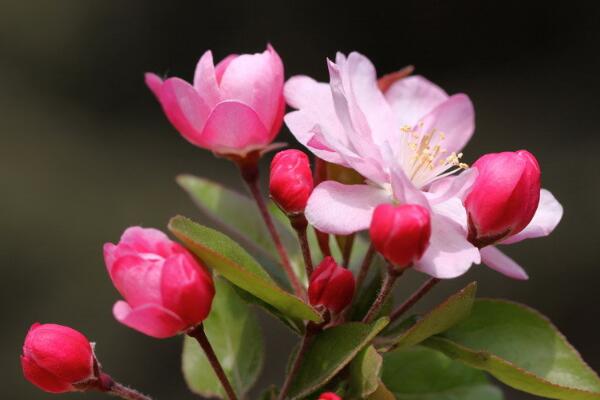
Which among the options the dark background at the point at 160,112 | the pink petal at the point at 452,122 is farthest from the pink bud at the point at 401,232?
the dark background at the point at 160,112

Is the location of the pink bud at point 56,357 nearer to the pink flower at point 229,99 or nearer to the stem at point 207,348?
the stem at point 207,348

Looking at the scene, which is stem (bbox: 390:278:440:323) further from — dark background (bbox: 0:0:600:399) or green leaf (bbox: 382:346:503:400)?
dark background (bbox: 0:0:600:399)

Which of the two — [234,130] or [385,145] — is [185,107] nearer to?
[234,130]

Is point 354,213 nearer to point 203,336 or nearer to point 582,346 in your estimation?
point 203,336

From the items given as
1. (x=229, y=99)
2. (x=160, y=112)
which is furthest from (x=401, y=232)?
(x=160, y=112)

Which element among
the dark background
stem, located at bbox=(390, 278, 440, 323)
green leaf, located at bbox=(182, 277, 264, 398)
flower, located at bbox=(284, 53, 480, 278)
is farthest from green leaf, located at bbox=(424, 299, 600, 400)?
the dark background
